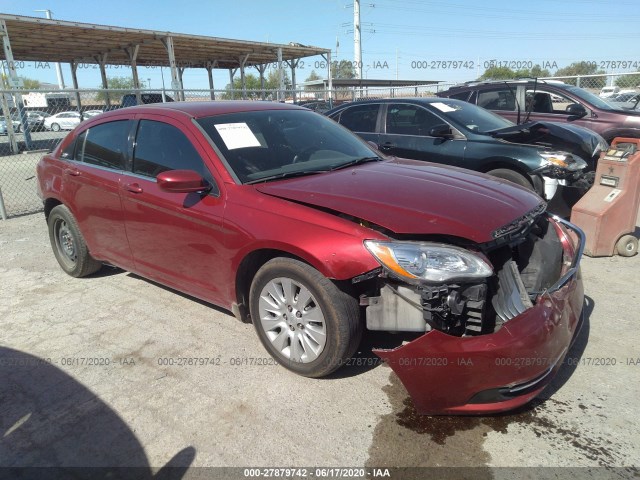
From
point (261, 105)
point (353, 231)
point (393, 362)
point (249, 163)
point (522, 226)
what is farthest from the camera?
point (261, 105)

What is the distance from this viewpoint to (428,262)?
7.89 feet

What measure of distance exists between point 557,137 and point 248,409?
5054 mm

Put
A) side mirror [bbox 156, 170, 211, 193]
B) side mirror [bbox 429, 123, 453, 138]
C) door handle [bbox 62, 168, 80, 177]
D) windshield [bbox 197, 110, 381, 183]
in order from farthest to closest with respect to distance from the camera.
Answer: side mirror [bbox 429, 123, 453, 138] → door handle [bbox 62, 168, 80, 177] → windshield [bbox 197, 110, 381, 183] → side mirror [bbox 156, 170, 211, 193]

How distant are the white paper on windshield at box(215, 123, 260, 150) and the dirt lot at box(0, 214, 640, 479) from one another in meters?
1.41

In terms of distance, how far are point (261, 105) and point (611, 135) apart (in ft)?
22.5

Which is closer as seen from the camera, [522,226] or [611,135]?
[522,226]

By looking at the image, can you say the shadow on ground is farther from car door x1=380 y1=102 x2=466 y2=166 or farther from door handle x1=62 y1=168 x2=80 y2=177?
car door x1=380 y1=102 x2=466 y2=166

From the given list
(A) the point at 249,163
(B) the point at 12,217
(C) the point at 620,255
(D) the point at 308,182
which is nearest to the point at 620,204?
(C) the point at 620,255

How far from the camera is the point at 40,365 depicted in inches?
130

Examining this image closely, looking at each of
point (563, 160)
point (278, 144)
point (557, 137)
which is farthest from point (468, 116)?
point (278, 144)

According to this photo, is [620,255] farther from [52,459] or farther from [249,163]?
[52,459]

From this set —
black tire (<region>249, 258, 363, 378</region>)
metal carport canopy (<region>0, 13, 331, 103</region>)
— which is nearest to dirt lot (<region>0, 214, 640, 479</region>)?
black tire (<region>249, 258, 363, 378</region>)

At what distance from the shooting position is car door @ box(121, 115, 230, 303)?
323cm

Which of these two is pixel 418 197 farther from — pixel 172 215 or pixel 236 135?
pixel 172 215
